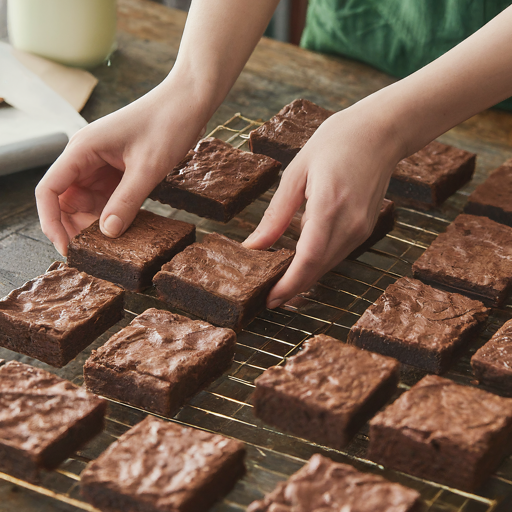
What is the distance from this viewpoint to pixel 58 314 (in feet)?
8.45

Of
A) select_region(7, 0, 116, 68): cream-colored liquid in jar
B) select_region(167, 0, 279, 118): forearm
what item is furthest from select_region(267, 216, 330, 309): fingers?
select_region(7, 0, 116, 68): cream-colored liquid in jar

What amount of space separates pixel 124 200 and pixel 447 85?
125 centimetres

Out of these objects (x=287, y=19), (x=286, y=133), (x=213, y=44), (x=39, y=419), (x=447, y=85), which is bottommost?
(x=39, y=419)

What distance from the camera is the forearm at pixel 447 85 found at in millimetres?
2678

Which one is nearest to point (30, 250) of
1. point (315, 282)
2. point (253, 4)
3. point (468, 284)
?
point (315, 282)

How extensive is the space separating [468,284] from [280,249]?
723 millimetres

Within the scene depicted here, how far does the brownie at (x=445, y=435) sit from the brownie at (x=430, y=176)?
4.55ft

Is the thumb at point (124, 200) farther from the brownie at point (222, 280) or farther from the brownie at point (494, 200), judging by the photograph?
the brownie at point (494, 200)

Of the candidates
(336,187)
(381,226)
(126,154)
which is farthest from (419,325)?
(126,154)

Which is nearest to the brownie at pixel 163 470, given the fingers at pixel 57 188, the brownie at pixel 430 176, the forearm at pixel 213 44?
the fingers at pixel 57 188

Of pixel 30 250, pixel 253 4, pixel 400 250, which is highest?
pixel 253 4

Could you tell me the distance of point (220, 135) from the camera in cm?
386

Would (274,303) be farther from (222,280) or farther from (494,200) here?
(494,200)

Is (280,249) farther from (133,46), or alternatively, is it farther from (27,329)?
(133,46)
